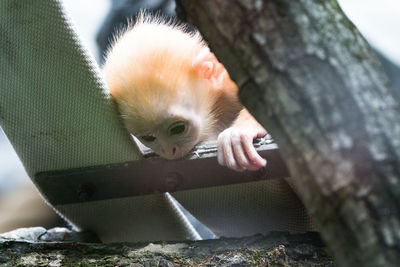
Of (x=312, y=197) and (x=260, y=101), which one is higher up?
(x=260, y=101)

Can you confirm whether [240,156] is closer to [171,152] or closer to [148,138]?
[171,152]

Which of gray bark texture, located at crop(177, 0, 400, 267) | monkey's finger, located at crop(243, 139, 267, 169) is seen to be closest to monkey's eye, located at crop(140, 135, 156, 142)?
monkey's finger, located at crop(243, 139, 267, 169)

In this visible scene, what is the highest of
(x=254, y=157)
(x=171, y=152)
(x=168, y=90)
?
(x=168, y=90)

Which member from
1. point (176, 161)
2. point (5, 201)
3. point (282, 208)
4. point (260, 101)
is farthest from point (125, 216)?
point (5, 201)

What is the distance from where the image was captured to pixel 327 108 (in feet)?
1.82

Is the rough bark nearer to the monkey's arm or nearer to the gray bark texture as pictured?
the monkey's arm

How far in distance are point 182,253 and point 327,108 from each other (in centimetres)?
77

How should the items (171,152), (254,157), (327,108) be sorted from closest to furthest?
1. (327,108)
2. (254,157)
3. (171,152)

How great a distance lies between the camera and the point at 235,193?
4.99ft

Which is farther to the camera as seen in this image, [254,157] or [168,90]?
[168,90]

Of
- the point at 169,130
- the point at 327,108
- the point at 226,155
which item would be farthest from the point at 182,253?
the point at 327,108

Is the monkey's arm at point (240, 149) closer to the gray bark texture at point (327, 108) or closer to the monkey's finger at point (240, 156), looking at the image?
the monkey's finger at point (240, 156)

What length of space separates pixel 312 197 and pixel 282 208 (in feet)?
3.41

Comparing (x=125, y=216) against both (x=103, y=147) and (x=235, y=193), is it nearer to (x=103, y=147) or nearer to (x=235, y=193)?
(x=103, y=147)
